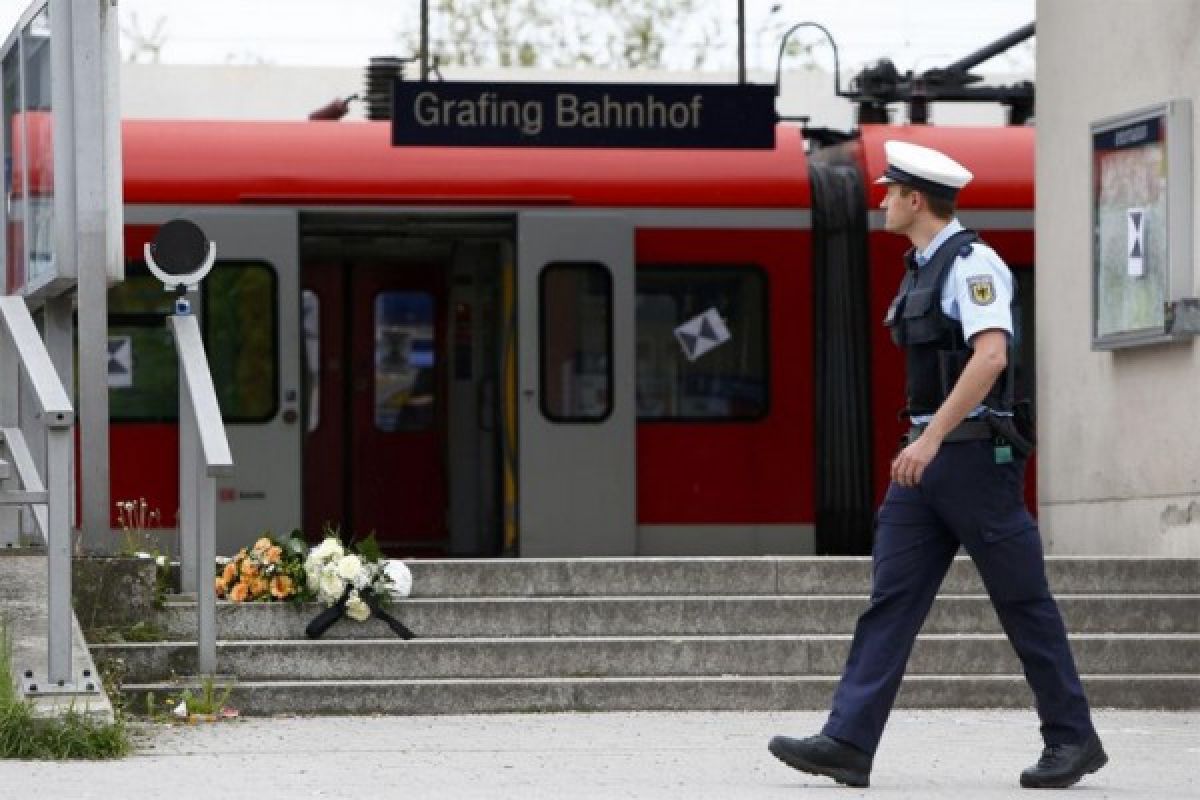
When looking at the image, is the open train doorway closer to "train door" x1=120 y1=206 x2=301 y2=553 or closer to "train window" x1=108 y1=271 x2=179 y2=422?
"train door" x1=120 y1=206 x2=301 y2=553

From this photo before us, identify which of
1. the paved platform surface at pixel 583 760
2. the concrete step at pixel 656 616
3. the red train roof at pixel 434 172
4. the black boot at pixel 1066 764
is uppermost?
the red train roof at pixel 434 172

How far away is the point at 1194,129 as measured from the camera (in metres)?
12.9

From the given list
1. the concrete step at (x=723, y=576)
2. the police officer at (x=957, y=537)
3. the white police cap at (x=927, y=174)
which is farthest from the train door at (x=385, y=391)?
the police officer at (x=957, y=537)

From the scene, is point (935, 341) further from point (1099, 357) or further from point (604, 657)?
point (1099, 357)

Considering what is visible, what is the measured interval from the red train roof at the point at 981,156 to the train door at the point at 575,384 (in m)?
1.84

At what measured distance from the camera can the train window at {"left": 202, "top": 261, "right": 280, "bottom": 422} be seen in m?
16.9

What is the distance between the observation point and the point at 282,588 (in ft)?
36.1

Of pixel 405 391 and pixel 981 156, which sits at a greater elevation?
pixel 981 156

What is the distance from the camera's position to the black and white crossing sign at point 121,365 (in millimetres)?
16703

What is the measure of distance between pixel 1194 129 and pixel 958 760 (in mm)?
4916

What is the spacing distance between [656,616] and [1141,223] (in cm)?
361

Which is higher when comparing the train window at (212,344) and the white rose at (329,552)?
the train window at (212,344)

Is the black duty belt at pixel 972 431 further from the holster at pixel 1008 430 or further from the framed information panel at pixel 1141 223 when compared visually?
the framed information panel at pixel 1141 223

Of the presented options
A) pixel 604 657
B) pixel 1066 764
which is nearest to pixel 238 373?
pixel 604 657
